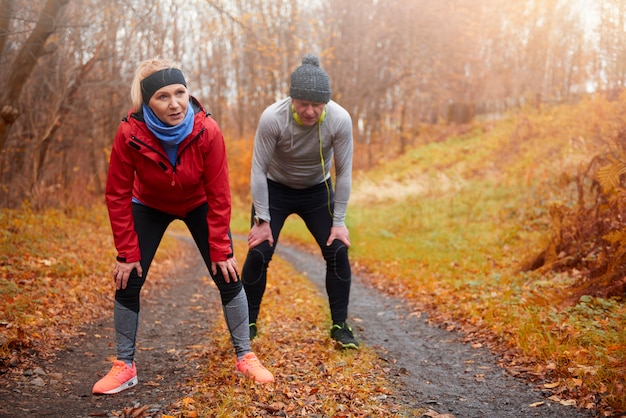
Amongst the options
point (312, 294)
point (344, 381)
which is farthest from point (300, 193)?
point (312, 294)

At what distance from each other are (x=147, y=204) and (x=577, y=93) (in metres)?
20.7

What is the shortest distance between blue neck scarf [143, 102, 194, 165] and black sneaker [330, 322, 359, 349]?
2158 mm

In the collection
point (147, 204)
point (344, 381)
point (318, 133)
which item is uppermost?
point (318, 133)

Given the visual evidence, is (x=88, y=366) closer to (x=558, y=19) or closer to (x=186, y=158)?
(x=186, y=158)

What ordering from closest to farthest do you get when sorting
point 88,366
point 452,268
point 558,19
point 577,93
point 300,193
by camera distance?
point 88,366 → point 300,193 → point 452,268 → point 577,93 → point 558,19

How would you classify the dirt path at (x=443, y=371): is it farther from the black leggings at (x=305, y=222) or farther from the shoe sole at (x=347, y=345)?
the black leggings at (x=305, y=222)

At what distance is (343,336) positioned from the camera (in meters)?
4.75

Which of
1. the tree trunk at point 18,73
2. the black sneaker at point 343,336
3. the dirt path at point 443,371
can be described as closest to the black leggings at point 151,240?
the black sneaker at point 343,336

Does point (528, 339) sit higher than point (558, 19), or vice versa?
point (558, 19)

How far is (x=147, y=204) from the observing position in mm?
3828

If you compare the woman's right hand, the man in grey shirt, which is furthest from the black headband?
the woman's right hand

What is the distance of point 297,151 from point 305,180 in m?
0.30

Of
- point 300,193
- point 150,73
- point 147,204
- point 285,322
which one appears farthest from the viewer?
point 285,322

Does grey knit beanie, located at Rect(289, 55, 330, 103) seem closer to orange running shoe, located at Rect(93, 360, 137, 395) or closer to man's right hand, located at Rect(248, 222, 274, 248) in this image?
man's right hand, located at Rect(248, 222, 274, 248)
